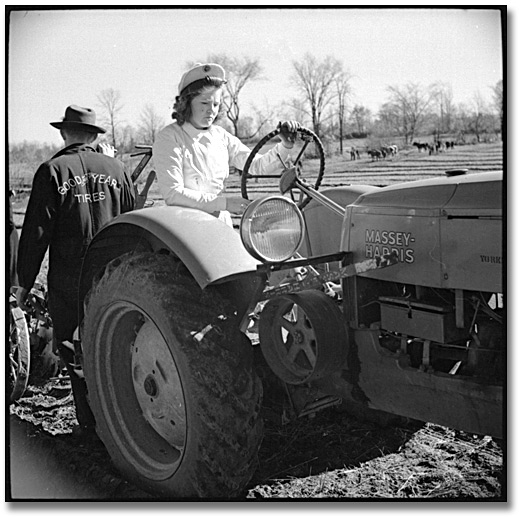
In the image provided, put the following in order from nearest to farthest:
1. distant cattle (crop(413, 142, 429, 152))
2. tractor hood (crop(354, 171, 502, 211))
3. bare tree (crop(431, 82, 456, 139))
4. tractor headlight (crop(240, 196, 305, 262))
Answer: tractor headlight (crop(240, 196, 305, 262))
tractor hood (crop(354, 171, 502, 211))
bare tree (crop(431, 82, 456, 139))
distant cattle (crop(413, 142, 429, 152))

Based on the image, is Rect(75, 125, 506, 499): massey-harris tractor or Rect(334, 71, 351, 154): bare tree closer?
Rect(75, 125, 506, 499): massey-harris tractor

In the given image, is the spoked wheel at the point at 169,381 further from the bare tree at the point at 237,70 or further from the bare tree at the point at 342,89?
the bare tree at the point at 342,89

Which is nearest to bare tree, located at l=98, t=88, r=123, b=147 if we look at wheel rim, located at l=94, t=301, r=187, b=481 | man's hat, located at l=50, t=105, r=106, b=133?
man's hat, located at l=50, t=105, r=106, b=133

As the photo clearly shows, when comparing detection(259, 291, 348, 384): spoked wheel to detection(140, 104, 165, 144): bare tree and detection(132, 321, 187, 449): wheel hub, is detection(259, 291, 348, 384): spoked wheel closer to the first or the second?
detection(132, 321, 187, 449): wheel hub

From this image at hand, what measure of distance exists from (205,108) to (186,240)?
0.79 m

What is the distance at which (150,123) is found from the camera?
10.7 ft

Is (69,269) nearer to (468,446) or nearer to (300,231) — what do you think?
(300,231)

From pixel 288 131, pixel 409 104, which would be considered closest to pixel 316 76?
pixel 288 131

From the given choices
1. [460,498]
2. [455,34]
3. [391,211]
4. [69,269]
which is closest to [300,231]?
[391,211]

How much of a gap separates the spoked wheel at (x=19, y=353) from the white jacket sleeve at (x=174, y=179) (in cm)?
115

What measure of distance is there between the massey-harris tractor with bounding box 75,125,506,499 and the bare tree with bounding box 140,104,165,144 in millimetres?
448

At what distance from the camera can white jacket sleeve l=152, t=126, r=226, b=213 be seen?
10.5ft

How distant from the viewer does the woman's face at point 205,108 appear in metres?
3.23

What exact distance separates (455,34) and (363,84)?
16.1 inches
